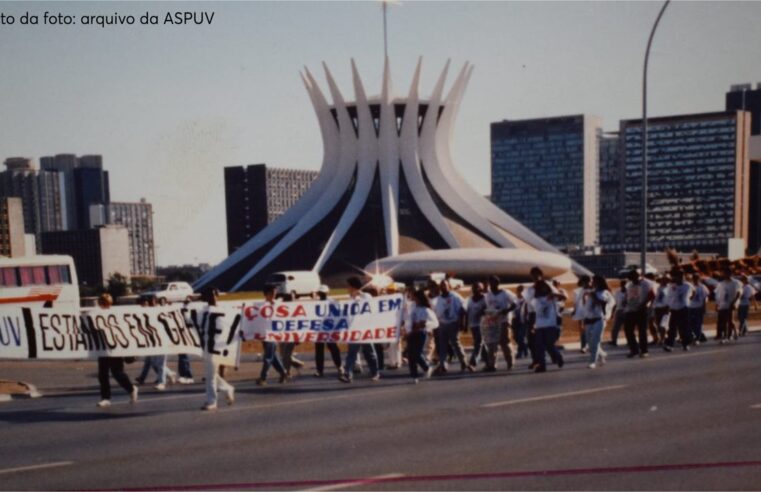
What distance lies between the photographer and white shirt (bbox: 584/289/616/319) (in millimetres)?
14906

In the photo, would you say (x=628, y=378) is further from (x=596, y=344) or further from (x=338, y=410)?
(x=338, y=410)

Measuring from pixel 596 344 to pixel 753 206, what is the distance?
12133cm

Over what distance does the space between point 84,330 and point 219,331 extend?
2.52 meters

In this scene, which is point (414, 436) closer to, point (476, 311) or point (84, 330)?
point (84, 330)

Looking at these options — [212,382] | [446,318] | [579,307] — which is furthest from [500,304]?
[212,382]

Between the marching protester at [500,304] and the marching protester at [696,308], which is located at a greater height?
the marching protester at [500,304]

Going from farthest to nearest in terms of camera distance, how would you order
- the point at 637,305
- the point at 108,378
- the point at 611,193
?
the point at 611,193, the point at 637,305, the point at 108,378

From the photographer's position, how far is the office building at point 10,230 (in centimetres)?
11562

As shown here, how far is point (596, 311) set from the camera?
1494 cm

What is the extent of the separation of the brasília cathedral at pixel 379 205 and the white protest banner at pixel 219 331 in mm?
42596

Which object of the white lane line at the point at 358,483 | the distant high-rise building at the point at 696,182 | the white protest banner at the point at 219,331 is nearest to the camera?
the white lane line at the point at 358,483

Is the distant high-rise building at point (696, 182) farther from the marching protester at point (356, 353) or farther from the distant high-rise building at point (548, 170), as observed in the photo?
the marching protester at point (356, 353)

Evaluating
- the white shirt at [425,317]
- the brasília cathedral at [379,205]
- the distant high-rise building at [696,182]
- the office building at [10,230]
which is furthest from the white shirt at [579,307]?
the distant high-rise building at [696,182]

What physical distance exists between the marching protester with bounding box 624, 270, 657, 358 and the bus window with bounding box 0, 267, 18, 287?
19.9m
